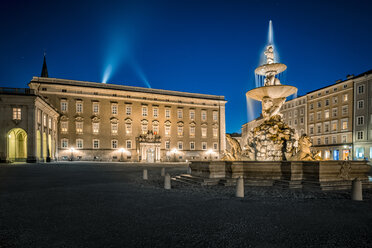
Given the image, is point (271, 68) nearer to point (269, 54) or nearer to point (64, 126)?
point (269, 54)

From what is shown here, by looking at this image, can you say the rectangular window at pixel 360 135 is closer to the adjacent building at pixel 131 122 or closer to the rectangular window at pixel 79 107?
the adjacent building at pixel 131 122

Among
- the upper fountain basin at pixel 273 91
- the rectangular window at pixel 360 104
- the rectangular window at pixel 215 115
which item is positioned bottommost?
the upper fountain basin at pixel 273 91

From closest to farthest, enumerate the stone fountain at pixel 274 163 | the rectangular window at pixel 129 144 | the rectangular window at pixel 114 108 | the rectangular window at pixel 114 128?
1. the stone fountain at pixel 274 163
2. the rectangular window at pixel 114 128
3. the rectangular window at pixel 114 108
4. the rectangular window at pixel 129 144

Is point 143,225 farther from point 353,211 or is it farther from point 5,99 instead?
point 5,99

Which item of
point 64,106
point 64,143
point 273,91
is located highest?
point 64,106

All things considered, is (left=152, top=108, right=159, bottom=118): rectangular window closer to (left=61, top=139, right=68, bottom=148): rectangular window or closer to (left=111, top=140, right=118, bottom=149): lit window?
(left=111, top=140, right=118, bottom=149): lit window

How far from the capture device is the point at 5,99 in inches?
1264

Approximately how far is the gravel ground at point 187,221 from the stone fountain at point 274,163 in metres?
1.91

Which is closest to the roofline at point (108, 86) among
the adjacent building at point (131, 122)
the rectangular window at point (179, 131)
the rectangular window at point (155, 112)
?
the adjacent building at point (131, 122)

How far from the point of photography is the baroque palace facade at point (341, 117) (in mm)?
→ 41844

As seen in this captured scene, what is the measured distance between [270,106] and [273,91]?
118 cm

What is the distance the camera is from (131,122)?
51.2m

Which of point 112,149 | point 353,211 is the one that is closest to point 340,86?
point 112,149

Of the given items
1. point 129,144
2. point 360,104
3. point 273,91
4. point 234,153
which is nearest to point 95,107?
point 129,144
